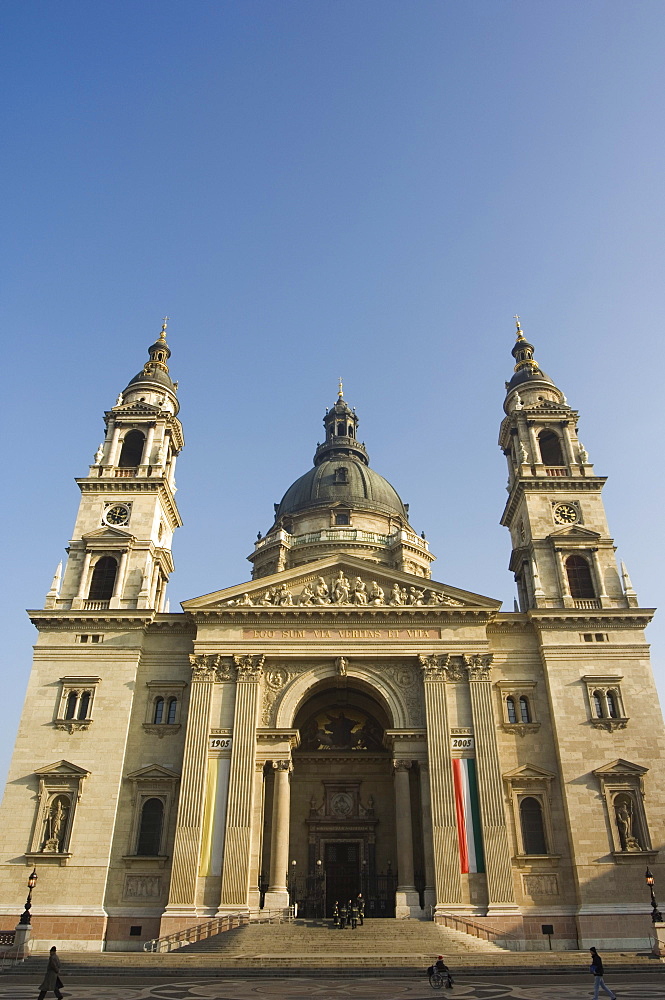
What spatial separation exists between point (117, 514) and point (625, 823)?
96.4ft

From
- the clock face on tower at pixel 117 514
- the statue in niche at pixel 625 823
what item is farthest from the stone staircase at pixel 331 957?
the clock face on tower at pixel 117 514

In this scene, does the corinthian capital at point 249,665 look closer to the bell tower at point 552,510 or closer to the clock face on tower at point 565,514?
the bell tower at point 552,510

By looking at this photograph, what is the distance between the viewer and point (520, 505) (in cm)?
4466

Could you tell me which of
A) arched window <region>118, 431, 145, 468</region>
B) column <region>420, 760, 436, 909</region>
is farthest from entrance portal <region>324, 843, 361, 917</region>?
arched window <region>118, 431, 145, 468</region>

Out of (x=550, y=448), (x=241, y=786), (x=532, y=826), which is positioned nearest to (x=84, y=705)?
(x=241, y=786)

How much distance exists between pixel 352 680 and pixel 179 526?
1663cm

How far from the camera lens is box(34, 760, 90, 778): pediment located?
1353 inches

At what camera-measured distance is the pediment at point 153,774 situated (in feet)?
114

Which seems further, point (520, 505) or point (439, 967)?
point (520, 505)

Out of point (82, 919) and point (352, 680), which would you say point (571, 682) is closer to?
point (352, 680)

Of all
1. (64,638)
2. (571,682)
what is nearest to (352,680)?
(571,682)

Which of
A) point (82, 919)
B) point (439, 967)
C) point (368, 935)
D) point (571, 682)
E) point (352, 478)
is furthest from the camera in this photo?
point (352, 478)

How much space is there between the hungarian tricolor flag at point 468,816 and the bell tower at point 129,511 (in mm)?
17276

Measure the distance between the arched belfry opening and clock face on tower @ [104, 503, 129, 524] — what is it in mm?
14156
